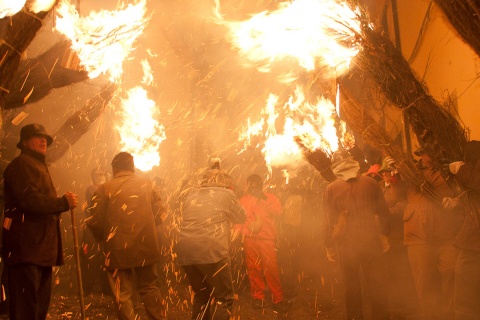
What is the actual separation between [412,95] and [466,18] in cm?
143

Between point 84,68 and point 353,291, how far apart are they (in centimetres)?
454

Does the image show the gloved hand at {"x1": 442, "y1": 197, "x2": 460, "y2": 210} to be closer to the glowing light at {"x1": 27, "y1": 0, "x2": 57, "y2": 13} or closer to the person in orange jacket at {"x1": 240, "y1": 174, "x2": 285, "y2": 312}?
the person in orange jacket at {"x1": 240, "y1": 174, "x2": 285, "y2": 312}

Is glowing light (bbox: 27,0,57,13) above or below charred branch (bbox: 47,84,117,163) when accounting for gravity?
above

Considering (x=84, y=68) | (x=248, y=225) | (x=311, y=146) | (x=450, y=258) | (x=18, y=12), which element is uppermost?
(x=18, y=12)

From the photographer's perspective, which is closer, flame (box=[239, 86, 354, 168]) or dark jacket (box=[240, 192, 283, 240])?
flame (box=[239, 86, 354, 168])

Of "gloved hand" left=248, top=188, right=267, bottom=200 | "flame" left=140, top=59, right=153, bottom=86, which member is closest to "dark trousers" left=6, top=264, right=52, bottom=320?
"gloved hand" left=248, top=188, right=267, bottom=200

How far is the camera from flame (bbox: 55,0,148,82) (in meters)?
6.39

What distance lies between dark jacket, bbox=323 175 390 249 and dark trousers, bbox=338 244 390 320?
0.11 metres

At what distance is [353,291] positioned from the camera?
531 centimetres

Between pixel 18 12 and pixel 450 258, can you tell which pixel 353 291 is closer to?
pixel 450 258

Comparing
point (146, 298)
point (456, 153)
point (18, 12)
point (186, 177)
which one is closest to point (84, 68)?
point (18, 12)

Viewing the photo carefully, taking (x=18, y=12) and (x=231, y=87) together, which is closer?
(x=18, y=12)

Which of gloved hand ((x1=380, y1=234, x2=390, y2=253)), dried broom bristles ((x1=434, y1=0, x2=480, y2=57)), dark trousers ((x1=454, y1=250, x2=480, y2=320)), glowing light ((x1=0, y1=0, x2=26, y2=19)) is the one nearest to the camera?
dried broom bristles ((x1=434, y1=0, x2=480, y2=57))

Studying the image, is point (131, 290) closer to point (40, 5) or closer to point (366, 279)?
point (366, 279)
